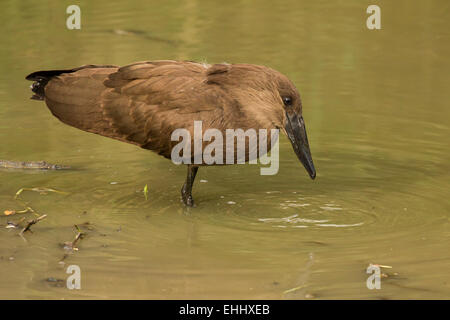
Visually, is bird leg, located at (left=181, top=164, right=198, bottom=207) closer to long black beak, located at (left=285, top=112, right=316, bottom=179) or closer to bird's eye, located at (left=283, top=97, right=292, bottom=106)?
long black beak, located at (left=285, top=112, right=316, bottom=179)

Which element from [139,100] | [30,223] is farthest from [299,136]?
[30,223]

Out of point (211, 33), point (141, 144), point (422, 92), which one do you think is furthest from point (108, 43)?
point (141, 144)

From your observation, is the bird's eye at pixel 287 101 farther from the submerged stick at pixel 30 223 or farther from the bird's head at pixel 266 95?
the submerged stick at pixel 30 223

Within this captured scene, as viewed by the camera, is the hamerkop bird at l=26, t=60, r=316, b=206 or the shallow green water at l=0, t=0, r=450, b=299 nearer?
the shallow green water at l=0, t=0, r=450, b=299

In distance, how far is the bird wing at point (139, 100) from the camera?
23.0 ft

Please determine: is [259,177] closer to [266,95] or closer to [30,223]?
[266,95]

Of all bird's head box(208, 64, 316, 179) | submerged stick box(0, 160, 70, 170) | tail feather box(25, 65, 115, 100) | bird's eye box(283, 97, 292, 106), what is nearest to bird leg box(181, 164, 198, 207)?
bird's head box(208, 64, 316, 179)

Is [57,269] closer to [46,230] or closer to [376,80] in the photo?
[46,230]

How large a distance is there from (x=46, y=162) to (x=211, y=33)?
4674mm

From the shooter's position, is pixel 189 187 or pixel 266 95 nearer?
pixel 266 95

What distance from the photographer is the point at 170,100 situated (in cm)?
710

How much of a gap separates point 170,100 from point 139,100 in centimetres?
27

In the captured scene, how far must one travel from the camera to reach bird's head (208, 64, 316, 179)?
6906 mm

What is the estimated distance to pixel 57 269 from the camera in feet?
19.9
